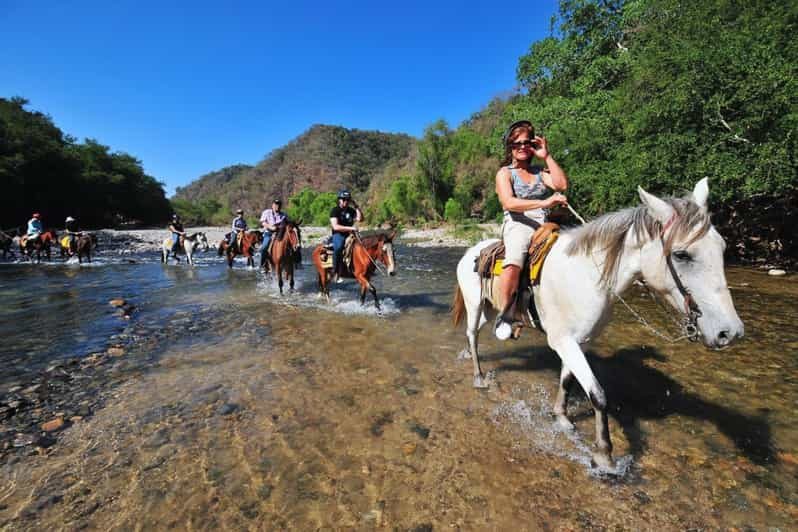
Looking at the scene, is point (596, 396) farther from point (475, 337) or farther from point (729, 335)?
point (475, 337)

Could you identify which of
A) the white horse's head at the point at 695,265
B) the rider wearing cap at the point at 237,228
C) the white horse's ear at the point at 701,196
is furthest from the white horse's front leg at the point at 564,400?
the rider wearing cap at the point at 237,228

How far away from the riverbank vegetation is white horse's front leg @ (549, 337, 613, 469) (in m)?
50.2

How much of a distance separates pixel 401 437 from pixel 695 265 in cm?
297

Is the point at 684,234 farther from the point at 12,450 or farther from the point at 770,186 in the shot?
the point at 770,186

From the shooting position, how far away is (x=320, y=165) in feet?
542

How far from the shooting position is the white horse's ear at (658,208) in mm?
2570

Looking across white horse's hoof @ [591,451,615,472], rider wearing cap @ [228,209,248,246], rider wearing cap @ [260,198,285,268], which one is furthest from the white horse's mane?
rider wearing cap @ [228,209,248,246]

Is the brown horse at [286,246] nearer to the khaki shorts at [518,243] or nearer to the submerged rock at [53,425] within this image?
the submerged rock at [53,425]

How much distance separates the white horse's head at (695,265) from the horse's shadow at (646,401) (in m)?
1.60

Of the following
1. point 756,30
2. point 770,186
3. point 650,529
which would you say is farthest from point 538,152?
point 756,30

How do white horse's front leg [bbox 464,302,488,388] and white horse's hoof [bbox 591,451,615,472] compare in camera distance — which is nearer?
white horse's hoof [bbox 591,451,615,472]

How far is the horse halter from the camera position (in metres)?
2.49

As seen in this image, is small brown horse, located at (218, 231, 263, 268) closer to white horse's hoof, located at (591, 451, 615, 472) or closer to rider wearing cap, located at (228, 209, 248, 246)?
rider wearing cap, located at (228, 209, 248, 246)

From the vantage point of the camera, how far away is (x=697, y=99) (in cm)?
1069
